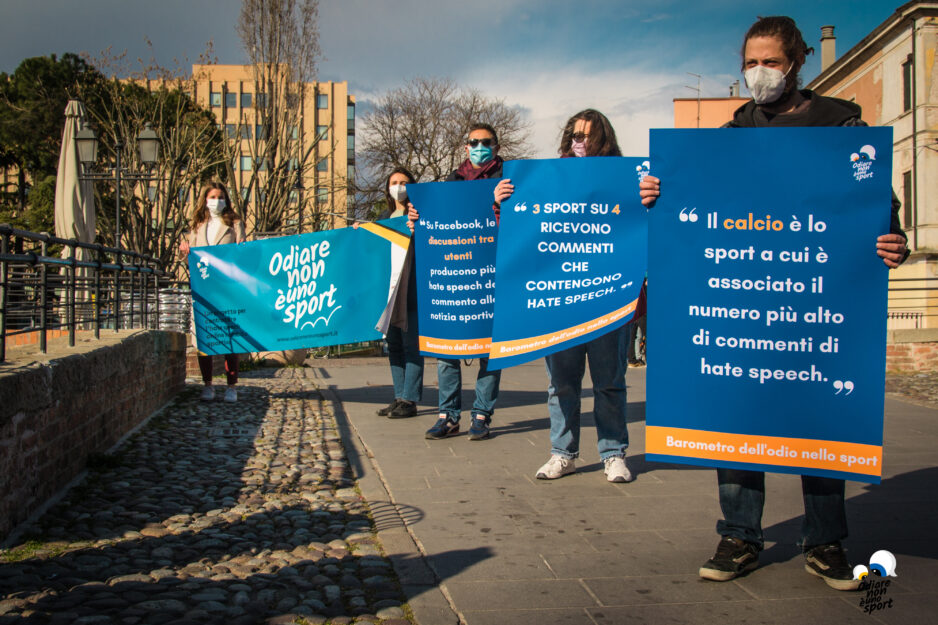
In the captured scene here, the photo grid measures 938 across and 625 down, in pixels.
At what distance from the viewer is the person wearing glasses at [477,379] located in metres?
6.54

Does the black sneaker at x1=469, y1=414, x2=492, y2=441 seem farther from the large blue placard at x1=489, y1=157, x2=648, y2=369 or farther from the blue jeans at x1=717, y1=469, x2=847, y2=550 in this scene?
the blue jeans at x1=717, y1=469, x2=847, y2=550

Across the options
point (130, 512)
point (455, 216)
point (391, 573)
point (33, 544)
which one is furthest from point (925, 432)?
point (33, 544)

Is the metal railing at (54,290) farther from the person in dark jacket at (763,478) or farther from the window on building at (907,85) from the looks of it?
the window on building at (907,85)

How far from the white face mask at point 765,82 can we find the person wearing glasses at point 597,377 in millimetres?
1699

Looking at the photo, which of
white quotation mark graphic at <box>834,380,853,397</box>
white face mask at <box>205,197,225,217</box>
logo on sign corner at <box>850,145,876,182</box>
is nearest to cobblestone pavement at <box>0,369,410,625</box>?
white quotation mark graphic at <box>834,380,853,397</box>

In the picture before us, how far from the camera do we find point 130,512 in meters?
4.45

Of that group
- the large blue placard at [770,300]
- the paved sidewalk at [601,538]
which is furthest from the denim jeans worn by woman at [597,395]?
the large blue placard at [770,300]

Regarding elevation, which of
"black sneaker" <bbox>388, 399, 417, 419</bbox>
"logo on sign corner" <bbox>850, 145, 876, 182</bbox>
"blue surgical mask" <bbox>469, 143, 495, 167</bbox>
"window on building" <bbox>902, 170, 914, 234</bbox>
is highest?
"window on building" <bbox>902, 170, 914, 234</bbox>

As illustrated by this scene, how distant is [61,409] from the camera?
487cm

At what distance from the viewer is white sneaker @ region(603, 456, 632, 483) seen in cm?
512

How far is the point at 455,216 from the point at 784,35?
3479mm

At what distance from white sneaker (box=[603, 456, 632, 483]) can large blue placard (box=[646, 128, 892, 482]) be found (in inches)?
67.5

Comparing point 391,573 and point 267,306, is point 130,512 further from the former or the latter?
point 267,306

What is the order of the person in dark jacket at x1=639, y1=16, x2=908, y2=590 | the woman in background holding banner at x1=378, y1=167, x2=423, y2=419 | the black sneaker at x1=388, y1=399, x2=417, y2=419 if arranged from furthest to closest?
the black sneaker at x1=388, y1=399, x2=417, y2=419, the woman in background holding banner at x1=378, y1=167, x2=423, y2=419, the person in dark jacket at x1=639, y1=16, x2=908, y2=590
